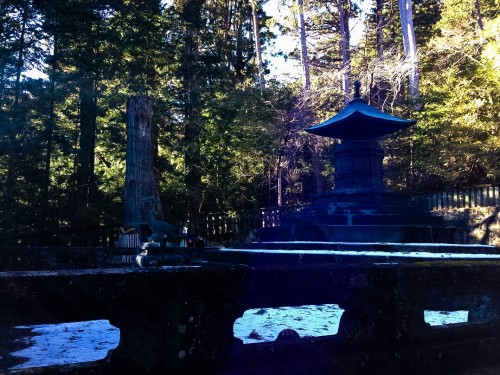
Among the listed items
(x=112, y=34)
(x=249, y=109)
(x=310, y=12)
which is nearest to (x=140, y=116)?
(x=112, y=34)

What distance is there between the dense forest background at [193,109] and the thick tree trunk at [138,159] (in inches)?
221

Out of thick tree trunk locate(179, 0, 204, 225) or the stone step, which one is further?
thick tree trunk locate(179, 0, 204, 225)

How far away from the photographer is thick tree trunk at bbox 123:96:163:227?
38.3 ft

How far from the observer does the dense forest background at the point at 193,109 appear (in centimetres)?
1647

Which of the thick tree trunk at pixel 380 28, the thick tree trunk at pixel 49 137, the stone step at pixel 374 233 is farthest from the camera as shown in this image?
the thick tree trunk at pixel 380 28

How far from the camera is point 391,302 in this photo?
261 centimetres

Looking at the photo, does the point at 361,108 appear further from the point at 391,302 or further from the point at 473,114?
the point at 391,302

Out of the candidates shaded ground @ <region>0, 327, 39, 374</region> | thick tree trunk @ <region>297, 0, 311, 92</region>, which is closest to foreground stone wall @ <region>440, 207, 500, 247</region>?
shaded ground @ <region>0, 327, 39, 374</region>

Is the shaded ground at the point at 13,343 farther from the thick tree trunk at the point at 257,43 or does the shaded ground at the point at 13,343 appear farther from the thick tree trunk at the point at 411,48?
the thick tree trunk at the point at 257,43

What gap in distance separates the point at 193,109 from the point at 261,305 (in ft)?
59.9

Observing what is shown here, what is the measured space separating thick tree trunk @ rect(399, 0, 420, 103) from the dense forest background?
0.07 metres

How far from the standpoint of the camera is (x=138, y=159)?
11930 mm

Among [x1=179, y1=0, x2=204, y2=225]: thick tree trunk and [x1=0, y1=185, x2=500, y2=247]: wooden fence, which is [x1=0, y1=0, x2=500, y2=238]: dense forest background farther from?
[x1=0, y1=185, x2=500, y2=247]: wooden fence

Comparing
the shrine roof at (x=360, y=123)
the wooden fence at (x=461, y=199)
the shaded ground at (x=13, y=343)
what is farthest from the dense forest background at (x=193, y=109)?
the shaded ground at (x=13, y=343)
